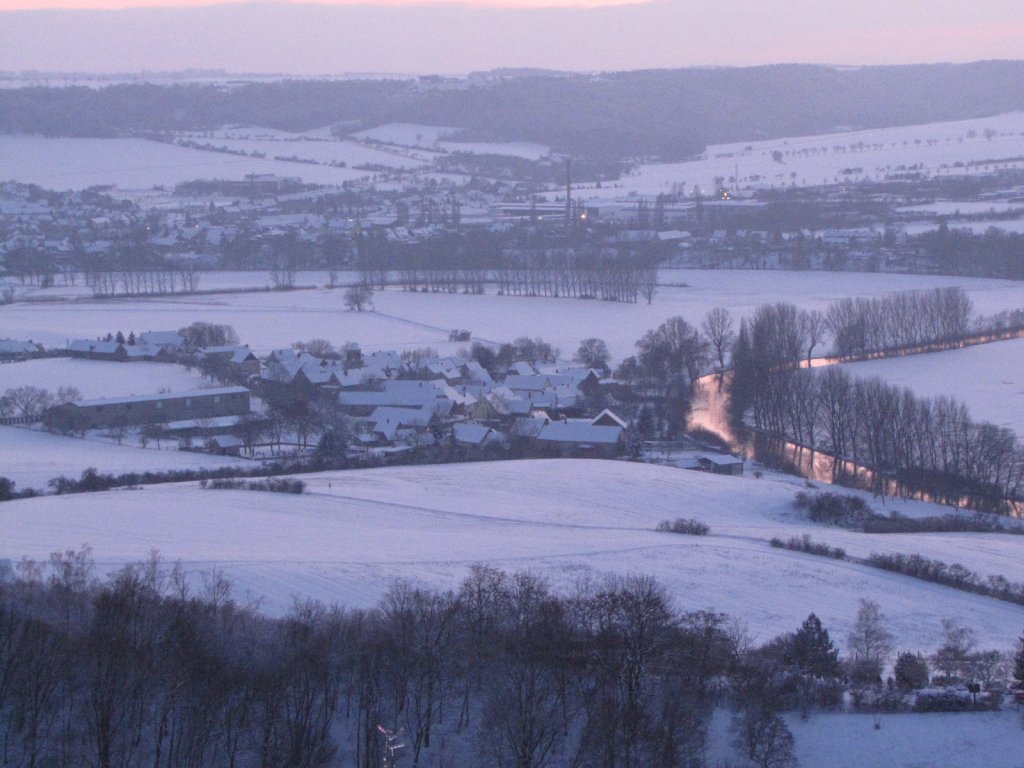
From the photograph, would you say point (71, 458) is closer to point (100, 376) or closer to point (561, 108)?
point (100, 376)

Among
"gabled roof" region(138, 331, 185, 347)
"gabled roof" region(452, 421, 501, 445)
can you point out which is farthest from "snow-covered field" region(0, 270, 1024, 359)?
"gabled roof" region(452, 421, 501, 445)

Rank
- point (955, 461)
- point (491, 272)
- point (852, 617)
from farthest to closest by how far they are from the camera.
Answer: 1. point (491, 272)
2. point (955, 461)
3. point (852, 617)

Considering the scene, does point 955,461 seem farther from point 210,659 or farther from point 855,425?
point 210,659

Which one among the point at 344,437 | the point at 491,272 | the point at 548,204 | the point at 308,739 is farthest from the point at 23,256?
the point at 308,739

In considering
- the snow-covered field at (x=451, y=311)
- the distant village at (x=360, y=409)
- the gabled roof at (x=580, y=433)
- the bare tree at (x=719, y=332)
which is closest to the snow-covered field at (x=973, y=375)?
the bare tree at (x=719, y=332)

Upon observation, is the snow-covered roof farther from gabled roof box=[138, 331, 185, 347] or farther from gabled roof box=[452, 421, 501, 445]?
gabled roof box=[138, 331, 185, 347]

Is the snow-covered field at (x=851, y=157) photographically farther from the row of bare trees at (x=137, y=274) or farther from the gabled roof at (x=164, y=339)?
the gabled roof at (x=164, y=339)
